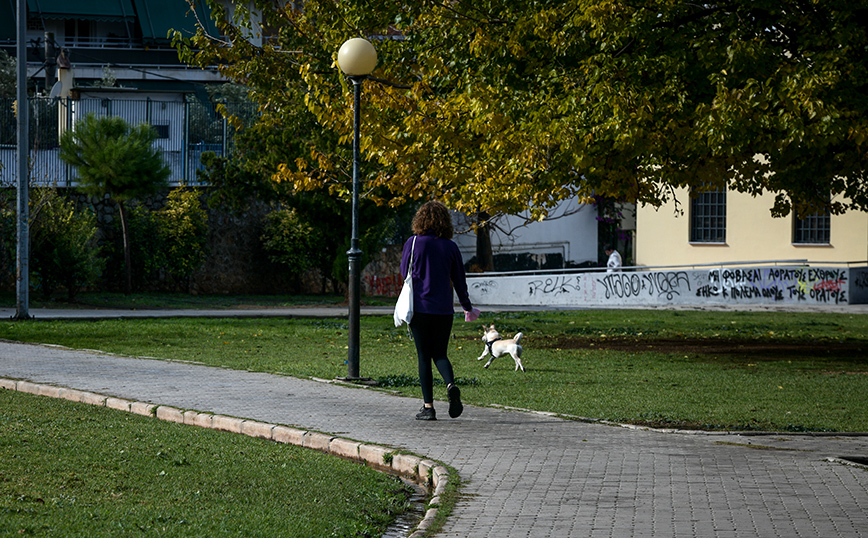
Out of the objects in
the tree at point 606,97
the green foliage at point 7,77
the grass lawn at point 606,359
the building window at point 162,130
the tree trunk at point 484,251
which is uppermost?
the green foliage at point 7,77

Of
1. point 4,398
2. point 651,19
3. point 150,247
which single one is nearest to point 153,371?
point 4,398

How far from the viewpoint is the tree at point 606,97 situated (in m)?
12.7

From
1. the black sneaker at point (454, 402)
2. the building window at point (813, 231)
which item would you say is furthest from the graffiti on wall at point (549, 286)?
the black sneaker at point (454, 402)

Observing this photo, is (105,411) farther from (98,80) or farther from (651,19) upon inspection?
(98,80)

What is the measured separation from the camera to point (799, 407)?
381 inches

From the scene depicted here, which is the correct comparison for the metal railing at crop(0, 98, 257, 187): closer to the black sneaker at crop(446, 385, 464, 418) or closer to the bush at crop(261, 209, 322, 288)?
the bush at crop(261, 209, 322, 288)

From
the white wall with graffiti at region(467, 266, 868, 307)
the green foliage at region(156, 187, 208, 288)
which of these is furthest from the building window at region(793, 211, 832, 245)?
the green foliage at region(156, 187, 208, 288)

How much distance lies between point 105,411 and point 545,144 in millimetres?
6971

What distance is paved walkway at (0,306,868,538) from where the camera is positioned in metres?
5.09

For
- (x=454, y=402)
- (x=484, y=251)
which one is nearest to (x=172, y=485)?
(x=454, y=402)

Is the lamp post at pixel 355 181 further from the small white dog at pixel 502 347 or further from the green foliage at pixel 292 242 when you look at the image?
the green foliage at pixel 292 242

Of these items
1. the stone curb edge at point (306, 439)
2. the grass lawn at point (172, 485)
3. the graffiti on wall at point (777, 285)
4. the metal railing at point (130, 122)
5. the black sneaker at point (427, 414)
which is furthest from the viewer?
the graffiti on wall at point (777, 285)

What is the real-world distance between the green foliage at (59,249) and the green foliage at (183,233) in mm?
4591

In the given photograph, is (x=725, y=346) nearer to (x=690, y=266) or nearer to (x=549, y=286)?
(x=549, y=286)
